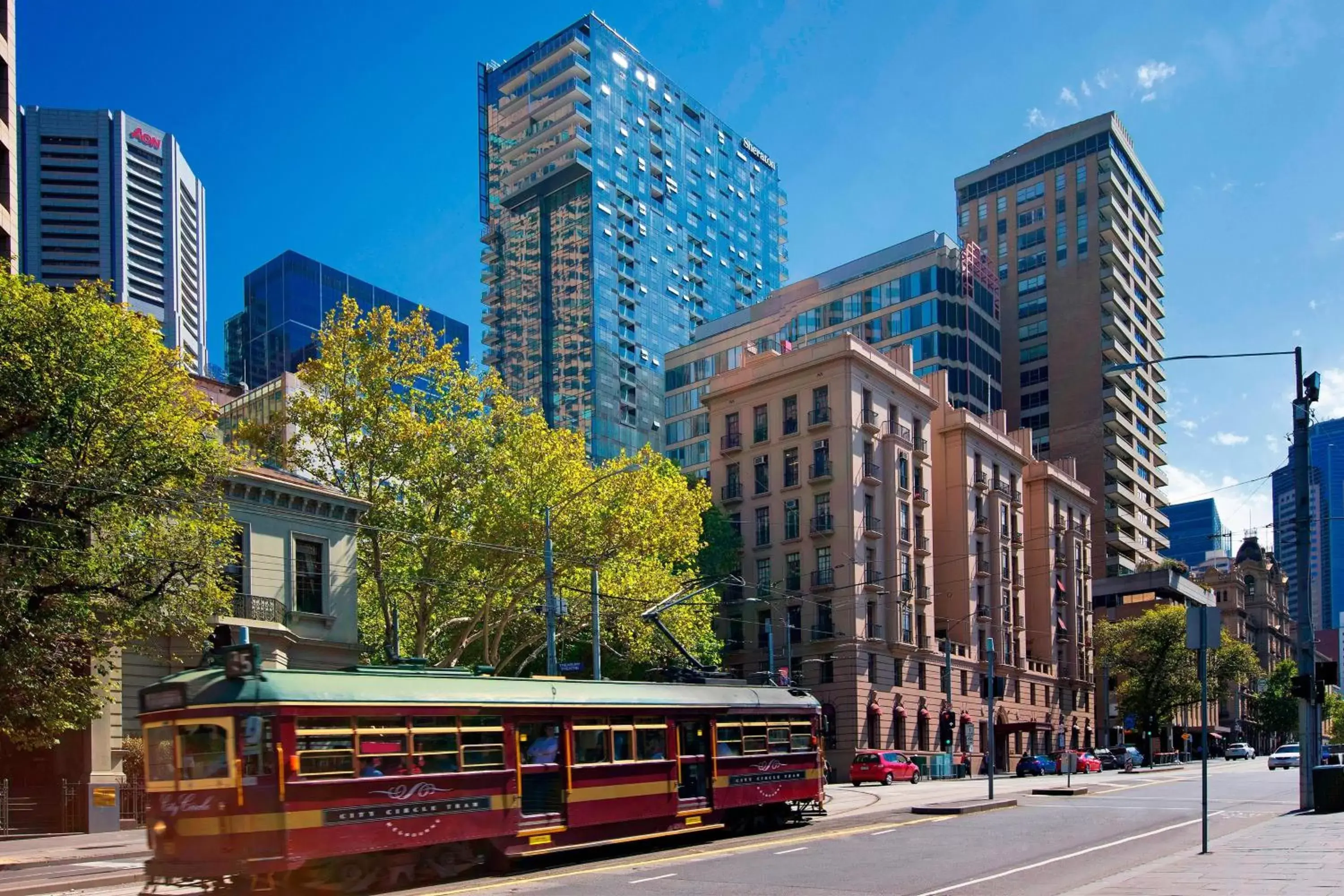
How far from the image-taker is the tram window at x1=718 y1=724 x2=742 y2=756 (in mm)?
22688

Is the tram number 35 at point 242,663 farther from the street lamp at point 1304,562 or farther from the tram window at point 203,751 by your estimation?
the street lamp at point 1304,562

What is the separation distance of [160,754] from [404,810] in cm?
327

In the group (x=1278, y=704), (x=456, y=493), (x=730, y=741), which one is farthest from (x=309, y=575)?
(x=1278, y=704)

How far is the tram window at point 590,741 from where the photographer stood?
63.3 feet

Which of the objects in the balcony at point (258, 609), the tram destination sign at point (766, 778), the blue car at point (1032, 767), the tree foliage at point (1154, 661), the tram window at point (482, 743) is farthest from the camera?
the tree foliage at point (1154, 661)

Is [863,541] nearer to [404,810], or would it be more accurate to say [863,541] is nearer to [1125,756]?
[1125,756]

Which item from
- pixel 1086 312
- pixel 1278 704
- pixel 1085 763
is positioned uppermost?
pixel 1086 312

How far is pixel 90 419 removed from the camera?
24516mm

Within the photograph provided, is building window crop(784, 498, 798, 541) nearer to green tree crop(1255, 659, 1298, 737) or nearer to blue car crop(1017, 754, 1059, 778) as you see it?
Answer: blue car crop(1017, 754, 1059, 778)

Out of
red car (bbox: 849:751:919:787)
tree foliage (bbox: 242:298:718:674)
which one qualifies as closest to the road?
tree foliage (bbox: 242:298:718:674)

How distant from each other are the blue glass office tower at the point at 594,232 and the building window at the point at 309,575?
78.4m

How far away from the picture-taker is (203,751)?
49.5ft

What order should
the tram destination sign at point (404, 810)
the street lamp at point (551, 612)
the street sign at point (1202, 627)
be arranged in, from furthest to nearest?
the street lamp at point (551, 612) < the street sign at point (1202, 627) < the tram destination sign at point (404, 810)

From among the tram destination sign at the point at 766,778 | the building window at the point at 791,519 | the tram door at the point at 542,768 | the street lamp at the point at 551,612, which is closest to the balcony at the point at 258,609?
the street lamp at the point at 551,612
